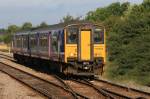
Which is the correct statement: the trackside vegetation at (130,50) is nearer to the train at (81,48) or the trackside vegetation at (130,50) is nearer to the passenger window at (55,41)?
the train at (81,48)

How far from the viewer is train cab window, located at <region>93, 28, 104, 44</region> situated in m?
24.2

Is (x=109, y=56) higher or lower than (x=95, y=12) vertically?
lower

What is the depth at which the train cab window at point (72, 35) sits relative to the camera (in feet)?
78.4

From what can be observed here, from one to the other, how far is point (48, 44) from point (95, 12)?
1565 inches

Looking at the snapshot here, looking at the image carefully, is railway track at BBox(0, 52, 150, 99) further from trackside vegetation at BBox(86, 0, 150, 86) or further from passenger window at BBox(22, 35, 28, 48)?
passenger window at BBox(22, 35, 28, 48)

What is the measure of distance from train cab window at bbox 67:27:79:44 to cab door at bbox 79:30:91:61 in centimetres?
26

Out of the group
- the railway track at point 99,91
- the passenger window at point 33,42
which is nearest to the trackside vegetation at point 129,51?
the railway track at point 99,91

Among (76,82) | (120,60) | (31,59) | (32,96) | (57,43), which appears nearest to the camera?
(32,96)

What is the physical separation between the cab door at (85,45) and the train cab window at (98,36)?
0.31 metres

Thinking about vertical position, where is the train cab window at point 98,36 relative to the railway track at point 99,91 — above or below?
above

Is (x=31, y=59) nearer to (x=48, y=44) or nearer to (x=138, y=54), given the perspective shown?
(x=48, y=44)

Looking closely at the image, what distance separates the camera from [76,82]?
75.7 ft

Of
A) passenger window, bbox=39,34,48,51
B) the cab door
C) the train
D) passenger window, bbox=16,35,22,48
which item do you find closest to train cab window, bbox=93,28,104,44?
the train

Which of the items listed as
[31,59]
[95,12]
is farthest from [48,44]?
[95,12]
